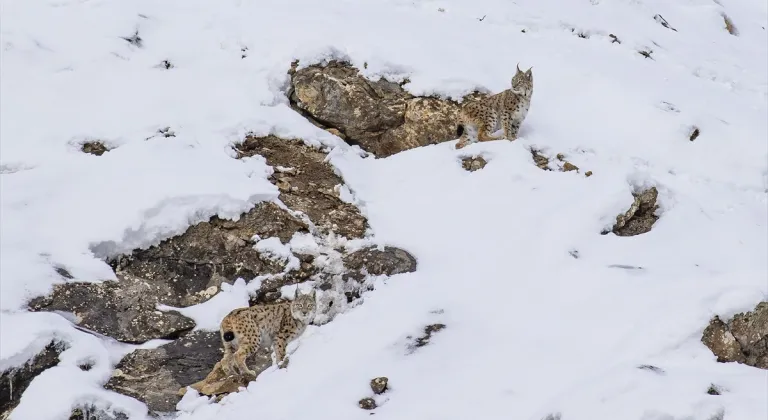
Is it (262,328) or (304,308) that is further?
(304,308)

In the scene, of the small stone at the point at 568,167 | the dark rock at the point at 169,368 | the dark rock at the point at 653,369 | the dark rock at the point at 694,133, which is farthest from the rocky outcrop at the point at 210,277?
the dark rock at the point at 694,133

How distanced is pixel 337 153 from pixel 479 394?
5.17 metres

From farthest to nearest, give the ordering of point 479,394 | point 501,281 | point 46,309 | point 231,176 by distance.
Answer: point 231,176 < point 501,281 < point 46,309 < point 479,394

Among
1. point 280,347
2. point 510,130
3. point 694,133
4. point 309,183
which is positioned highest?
point 510,130

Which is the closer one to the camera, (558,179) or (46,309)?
(46,309)

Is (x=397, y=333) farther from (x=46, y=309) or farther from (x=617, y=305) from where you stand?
(x=46, y=309)

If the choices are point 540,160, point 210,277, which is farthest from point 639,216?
point 210,277

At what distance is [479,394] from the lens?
7160 mm

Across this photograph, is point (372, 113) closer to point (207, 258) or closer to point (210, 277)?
point (207, 258)

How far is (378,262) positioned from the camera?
9.20m

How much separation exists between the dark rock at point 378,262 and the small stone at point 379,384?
1891 millimetres

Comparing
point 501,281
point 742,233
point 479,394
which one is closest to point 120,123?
point 501,281

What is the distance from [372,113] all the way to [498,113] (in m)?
2.10

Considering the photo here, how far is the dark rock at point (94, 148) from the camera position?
10398mm
